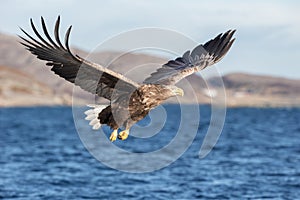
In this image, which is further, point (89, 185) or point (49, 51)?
point (89, 185)

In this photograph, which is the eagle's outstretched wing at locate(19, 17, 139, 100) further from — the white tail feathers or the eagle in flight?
the white tail feathers

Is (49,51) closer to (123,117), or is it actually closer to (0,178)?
(123,117)

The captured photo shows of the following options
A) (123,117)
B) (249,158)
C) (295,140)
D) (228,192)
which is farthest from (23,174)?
(295,140)

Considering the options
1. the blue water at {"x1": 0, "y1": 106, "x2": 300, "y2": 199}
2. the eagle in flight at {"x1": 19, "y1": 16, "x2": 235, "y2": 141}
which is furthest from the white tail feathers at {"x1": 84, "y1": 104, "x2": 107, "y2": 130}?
the blue water at {"x1": 0, "y1": 106, "x2": 300, "y2": 199}

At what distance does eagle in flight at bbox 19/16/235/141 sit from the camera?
50.1 ft

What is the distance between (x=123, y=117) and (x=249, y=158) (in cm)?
2687

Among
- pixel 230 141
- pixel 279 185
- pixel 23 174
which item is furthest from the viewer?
pixel 230 141

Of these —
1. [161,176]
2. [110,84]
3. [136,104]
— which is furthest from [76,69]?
[161,176]

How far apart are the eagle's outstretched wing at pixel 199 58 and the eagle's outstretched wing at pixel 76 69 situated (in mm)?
1585

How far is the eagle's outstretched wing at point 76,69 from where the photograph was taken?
49.7ft

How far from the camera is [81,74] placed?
51.9 ft

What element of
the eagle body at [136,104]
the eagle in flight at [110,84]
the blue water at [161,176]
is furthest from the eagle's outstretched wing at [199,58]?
the blue water at [161,176]

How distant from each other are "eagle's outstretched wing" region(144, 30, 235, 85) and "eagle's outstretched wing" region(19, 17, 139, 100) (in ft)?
5.20

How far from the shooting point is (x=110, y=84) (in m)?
16.2
